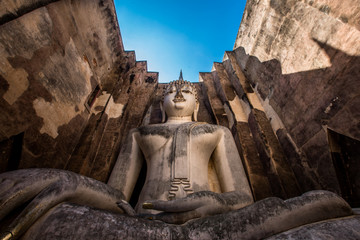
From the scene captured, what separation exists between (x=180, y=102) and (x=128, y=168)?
1.51 metres

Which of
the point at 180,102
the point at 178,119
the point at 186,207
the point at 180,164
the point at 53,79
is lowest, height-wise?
the point at 186,207

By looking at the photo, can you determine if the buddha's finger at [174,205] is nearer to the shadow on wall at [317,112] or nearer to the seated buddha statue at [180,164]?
the seated buddha statue at [180,164]

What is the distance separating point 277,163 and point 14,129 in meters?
3.93

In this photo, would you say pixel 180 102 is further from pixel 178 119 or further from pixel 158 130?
pixel 158 130

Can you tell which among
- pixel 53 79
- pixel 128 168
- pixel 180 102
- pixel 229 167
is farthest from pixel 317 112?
pixel 53 79

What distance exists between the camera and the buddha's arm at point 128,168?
2.37 m

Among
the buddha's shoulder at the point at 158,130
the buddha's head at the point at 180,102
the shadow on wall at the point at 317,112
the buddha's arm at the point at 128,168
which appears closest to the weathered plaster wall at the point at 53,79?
the buddha's arm at the point at 128,168

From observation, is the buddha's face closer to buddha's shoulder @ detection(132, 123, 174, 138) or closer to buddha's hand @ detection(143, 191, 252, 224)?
buddha's shoulder @ detection(132, 123, 174, 138)

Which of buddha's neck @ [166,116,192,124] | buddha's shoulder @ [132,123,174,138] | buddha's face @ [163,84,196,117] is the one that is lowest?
buddha's shoulder @ [132,123,174,138]

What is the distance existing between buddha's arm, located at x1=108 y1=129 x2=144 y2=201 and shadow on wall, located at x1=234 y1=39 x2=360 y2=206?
263 centimetres

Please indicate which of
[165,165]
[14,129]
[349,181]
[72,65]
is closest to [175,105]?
[165,165]

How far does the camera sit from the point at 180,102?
336cm

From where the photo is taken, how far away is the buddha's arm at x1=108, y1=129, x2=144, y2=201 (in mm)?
2367

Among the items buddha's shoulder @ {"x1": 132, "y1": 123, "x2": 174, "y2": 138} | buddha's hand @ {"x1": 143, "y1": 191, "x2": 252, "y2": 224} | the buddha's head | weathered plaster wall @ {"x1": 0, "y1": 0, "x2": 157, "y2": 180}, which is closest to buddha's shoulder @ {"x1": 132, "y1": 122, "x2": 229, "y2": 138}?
buddha's shoulder @ {"x1": 132, "y1": 123, "x2": 174, "y2": 138}
